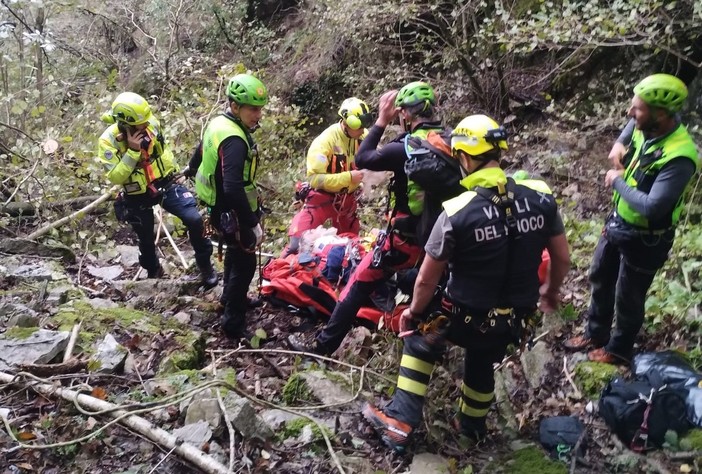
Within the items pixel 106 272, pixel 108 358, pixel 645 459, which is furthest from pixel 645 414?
pixel 106 272

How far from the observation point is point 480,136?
3133 millimetres

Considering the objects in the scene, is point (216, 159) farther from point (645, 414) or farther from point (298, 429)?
point (645, 414)

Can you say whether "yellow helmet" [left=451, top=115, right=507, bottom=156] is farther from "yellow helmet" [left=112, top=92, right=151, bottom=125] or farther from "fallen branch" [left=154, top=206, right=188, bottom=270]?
"fallen branch" [left=154, top=206, right=188, bottom=270]

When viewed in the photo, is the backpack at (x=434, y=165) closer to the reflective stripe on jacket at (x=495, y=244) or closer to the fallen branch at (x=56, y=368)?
the reflective stripe on jacket at (x=495, y=244)

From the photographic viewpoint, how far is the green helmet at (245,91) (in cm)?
448

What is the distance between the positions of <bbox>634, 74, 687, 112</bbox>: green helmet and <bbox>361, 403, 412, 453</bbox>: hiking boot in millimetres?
2646

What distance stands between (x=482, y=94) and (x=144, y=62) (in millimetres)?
8884

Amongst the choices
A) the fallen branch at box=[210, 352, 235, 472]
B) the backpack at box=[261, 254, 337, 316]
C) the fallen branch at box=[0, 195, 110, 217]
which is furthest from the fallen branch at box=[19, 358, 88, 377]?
the fallen branch at box=[0, 195, 110, 217]

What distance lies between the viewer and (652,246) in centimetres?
398

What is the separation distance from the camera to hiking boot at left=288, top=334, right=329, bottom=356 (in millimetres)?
4711

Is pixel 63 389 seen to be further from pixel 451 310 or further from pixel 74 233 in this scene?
pixel 74 233

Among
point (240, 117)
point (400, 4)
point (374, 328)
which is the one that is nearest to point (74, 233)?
point (240, 117)

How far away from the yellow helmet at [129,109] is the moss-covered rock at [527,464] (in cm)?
436

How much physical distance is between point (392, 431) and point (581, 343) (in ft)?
6.89
